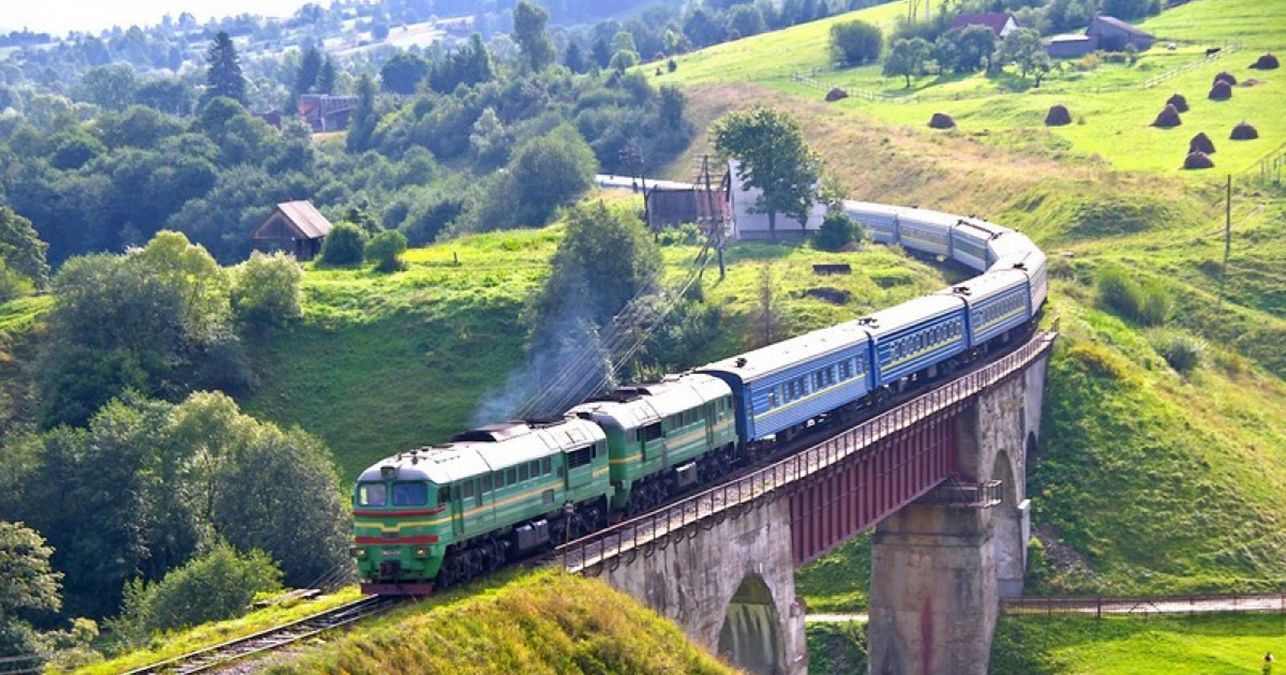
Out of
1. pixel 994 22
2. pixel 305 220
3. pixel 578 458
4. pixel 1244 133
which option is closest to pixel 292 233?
pixel 305 220

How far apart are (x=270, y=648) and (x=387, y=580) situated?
17.8ft

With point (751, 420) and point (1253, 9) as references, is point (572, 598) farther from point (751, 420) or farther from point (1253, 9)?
point (1253, 9)

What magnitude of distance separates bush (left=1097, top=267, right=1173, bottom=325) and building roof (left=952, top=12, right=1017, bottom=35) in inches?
3188

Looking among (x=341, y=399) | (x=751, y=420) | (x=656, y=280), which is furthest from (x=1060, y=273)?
(x=751, y=420)

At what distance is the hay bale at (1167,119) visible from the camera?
501 feet

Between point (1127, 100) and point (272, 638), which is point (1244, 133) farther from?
point (272, 638)

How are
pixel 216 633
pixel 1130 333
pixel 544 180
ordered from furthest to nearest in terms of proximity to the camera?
pixel 544 180
pixel 1130 333
pixel 216 633

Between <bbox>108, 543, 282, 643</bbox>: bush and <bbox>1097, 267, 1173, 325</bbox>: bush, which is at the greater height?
<bbox>108, 543, 282, 643</bbox>: bush

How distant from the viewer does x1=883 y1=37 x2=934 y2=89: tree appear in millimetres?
187125

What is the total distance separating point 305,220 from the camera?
133 m

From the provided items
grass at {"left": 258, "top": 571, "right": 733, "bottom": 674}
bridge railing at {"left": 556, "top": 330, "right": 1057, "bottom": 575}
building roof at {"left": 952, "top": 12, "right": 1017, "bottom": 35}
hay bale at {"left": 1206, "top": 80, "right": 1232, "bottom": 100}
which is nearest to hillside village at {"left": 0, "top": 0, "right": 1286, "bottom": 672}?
grass at {"left": 258, "top": 571, "right": 733, "bottom": 674}

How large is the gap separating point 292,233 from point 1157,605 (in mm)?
68421

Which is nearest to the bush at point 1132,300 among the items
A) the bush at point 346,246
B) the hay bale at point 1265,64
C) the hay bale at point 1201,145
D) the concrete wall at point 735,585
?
the hay bale at point 1201,145

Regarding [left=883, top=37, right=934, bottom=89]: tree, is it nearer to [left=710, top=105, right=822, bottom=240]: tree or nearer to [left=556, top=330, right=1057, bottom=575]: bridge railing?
[left=710, top=105, right=822, bottom=240]: tree
